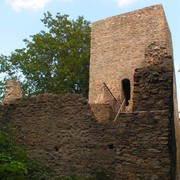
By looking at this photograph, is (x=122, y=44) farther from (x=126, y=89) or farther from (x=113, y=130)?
(x=113, y=130)

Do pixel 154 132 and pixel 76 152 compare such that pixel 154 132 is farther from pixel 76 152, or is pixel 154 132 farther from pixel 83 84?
pixel 83 84

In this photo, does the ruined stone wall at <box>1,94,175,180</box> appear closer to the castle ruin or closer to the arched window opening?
the castle ruin

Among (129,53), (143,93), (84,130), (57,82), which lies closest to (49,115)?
(84,130)

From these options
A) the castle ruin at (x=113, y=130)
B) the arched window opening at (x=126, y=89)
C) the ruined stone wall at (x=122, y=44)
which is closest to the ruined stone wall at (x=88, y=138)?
the castle ruin at (x=113, y=130)

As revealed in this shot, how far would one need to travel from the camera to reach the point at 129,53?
19094 mm

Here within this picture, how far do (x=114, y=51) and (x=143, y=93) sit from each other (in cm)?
1237

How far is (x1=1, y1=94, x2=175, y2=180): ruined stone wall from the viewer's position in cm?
682

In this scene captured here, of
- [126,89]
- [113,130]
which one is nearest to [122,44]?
[126,89]

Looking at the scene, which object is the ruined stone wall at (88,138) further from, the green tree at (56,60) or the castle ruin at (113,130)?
the green tree at (56,60)

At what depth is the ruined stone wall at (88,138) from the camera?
6824 mm

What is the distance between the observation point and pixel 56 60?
2517cm

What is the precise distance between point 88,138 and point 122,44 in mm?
12309

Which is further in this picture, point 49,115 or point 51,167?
point 49,115

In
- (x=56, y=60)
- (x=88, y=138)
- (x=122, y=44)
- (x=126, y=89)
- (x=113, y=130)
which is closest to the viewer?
(x=113, y=130)
